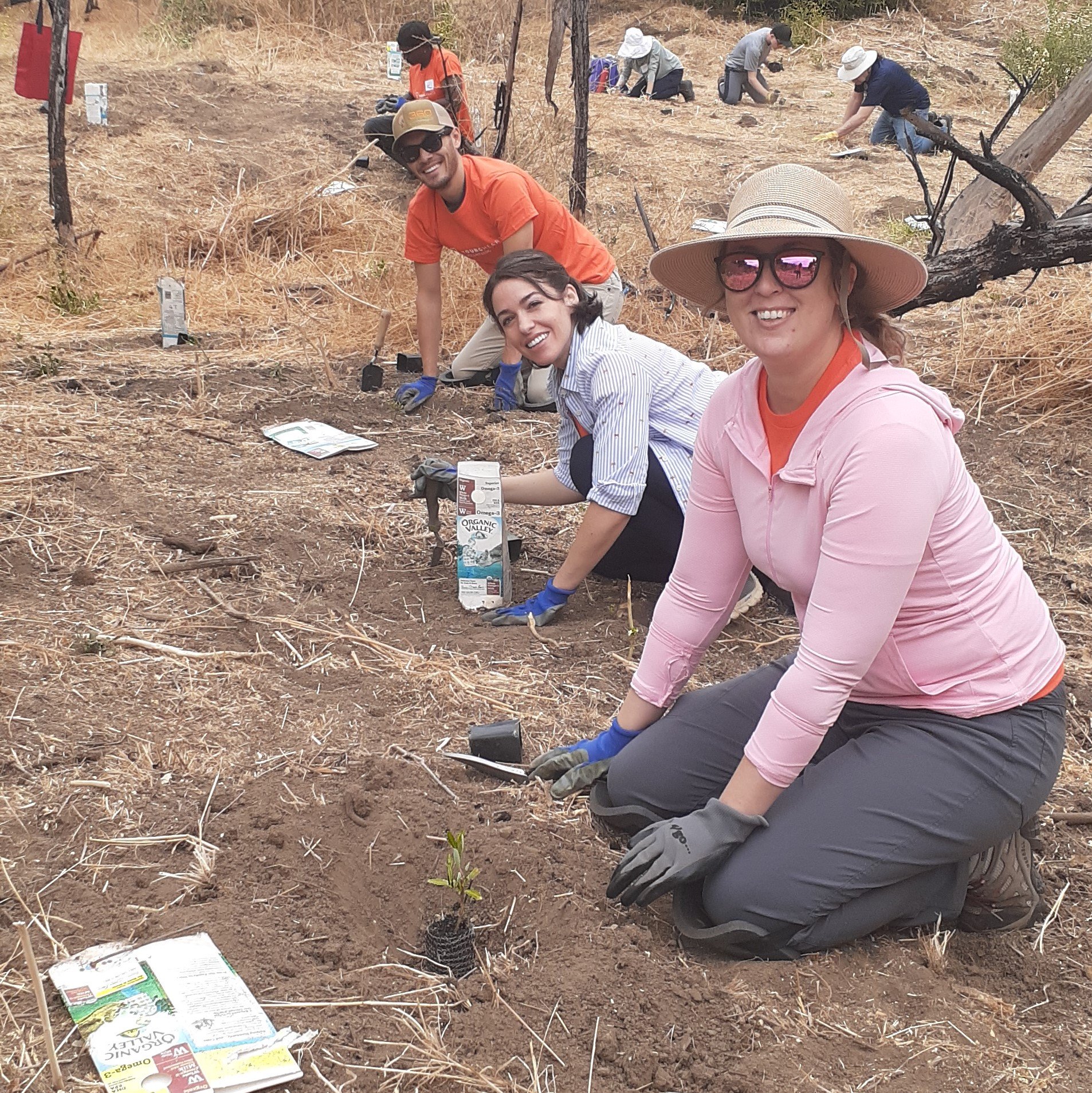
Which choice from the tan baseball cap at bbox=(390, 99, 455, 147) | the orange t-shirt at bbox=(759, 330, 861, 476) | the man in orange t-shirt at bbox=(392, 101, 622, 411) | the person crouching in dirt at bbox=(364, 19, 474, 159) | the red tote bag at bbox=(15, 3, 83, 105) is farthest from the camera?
the person crouching in dirt at bbox=(364, 19, 474, 159)

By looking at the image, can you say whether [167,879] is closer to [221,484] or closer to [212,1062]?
[212,1062]

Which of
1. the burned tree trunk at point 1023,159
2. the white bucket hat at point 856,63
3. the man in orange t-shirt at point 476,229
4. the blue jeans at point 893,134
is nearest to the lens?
the man in orange t-shirt at point 476,229

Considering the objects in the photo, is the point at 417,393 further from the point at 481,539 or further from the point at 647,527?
the point at 647,527

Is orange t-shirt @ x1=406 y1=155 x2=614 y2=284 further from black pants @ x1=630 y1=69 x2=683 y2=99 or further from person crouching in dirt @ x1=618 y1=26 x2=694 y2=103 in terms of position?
black pants @ x1=630 y1=69 x2=683 y2=99

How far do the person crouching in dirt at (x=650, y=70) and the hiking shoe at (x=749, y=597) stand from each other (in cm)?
1005

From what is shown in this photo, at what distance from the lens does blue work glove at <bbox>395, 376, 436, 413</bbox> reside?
16.7 ft

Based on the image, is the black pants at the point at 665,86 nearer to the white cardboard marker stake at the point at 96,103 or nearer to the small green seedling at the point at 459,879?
the white cardboard marker stake at the point at 96,103

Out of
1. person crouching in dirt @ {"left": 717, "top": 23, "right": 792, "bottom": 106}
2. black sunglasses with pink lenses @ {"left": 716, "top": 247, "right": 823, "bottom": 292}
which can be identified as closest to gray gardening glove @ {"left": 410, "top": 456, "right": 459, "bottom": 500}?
black sunglasses with pink lenses @ {"left": 716, "top": 247, "right": 823, "bottom": 292}

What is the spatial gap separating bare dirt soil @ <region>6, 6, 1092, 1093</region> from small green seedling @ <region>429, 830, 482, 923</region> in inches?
2.0

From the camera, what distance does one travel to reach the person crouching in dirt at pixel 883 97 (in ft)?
31.6

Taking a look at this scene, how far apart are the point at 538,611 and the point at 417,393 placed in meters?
2.06

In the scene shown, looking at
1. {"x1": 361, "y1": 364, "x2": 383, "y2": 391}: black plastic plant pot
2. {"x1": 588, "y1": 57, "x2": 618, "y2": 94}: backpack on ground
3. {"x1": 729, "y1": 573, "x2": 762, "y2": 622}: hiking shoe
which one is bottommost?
{"x1": 361, "y1": 364, "x2": 383, "y2": 391}: black plastic plant pot

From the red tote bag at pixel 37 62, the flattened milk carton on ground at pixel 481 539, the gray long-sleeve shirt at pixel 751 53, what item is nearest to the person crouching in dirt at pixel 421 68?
the red tote bag at pixel 37 62

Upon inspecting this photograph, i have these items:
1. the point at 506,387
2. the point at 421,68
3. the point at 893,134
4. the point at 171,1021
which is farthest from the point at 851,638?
the point at 893,134
